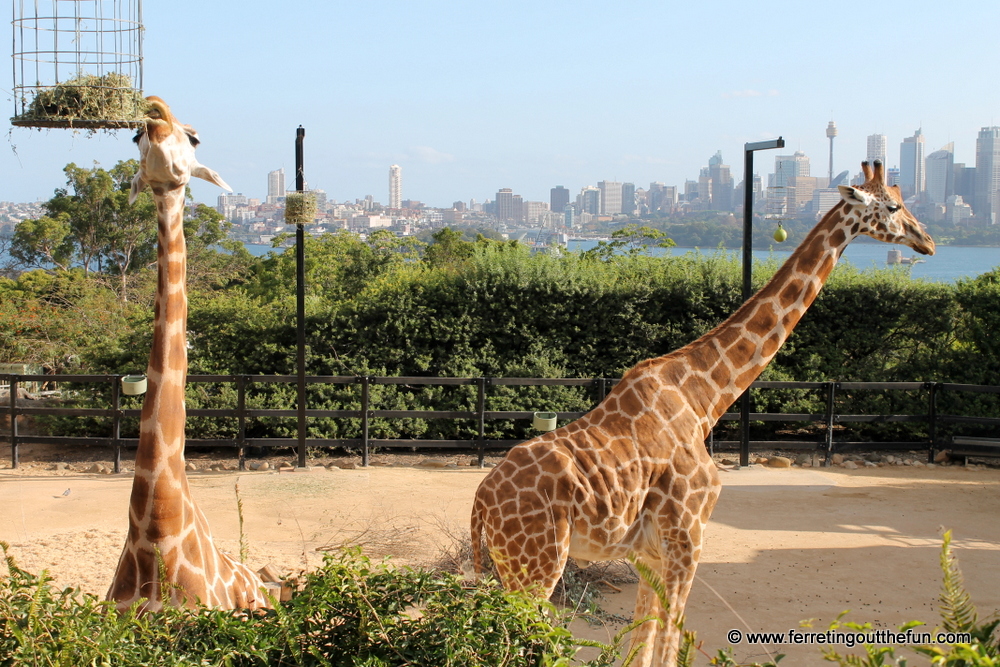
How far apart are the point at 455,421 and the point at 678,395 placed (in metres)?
7.26

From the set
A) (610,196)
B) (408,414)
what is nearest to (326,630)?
(408,414)

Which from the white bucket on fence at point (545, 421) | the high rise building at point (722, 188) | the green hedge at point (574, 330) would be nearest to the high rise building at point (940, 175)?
the high rise building at point (722, 188)

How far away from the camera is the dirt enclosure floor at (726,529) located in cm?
665

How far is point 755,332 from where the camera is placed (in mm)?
5227

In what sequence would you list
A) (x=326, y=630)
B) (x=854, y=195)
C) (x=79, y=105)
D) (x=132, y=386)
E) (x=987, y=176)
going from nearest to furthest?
(x=326, y=630) → (x=79, y=105) → (x=854, y=195) → (x=132, y=386) → (x=987, y=176)

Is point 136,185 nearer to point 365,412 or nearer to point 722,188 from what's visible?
point 365,412

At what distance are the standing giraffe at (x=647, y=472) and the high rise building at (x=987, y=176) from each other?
42628 mm

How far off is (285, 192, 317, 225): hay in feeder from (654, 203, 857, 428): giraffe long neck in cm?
611

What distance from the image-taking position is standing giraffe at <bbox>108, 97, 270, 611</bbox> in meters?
3.95

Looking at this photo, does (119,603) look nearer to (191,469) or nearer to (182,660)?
(182,660)

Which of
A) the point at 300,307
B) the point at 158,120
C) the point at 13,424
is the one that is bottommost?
the point at 13,424

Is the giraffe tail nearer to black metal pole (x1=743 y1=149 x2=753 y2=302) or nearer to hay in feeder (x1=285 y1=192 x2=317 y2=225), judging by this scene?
hay in feeder (x1=285 y1=192 x2=317 y2=225)

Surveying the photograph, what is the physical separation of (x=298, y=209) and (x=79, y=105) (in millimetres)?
5606

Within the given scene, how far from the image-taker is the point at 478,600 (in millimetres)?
2977
